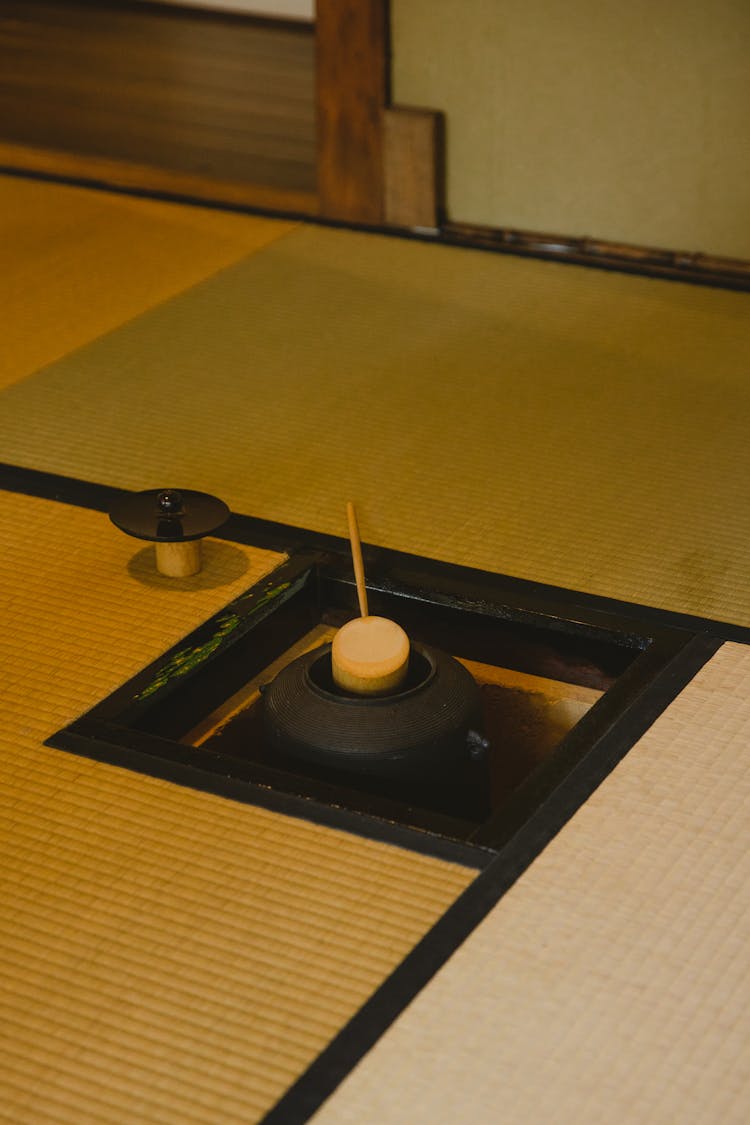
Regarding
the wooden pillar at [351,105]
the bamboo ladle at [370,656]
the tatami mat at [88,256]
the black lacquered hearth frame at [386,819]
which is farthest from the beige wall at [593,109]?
the bamboo ladle at [370,656]

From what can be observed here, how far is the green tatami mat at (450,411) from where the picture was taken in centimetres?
286

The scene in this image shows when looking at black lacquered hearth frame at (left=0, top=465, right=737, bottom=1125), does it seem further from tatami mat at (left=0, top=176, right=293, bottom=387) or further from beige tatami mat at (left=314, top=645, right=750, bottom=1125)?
tatami mat at (left=0, top=176, right=293, bottom=387)

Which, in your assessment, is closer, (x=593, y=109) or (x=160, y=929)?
(x=160, y=929)

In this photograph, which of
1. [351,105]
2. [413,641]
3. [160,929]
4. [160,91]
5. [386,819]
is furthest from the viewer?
[160,91]

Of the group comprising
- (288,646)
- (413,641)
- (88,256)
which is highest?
(88,256)

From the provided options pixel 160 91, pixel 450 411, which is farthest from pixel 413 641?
pixel 160 91

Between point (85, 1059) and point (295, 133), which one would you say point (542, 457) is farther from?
point (295, 133)

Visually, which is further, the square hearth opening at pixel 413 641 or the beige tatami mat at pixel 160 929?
the square hearth opening at pixel 413 641

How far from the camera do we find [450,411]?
3314 mm

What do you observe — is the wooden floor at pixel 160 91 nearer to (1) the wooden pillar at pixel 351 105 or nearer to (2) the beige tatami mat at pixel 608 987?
(1) the wooden pillar at pixel 351 105

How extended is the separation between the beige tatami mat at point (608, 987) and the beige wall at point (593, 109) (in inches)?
84.5

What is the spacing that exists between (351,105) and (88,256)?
0.80 m

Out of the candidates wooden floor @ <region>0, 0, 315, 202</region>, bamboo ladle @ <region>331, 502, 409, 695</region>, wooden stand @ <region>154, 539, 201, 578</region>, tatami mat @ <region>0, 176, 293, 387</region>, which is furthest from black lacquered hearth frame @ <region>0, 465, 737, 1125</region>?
wooden floor @ <region>0, 0, 315, 202</region>

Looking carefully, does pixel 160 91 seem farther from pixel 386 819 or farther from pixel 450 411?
pixel 386 819
